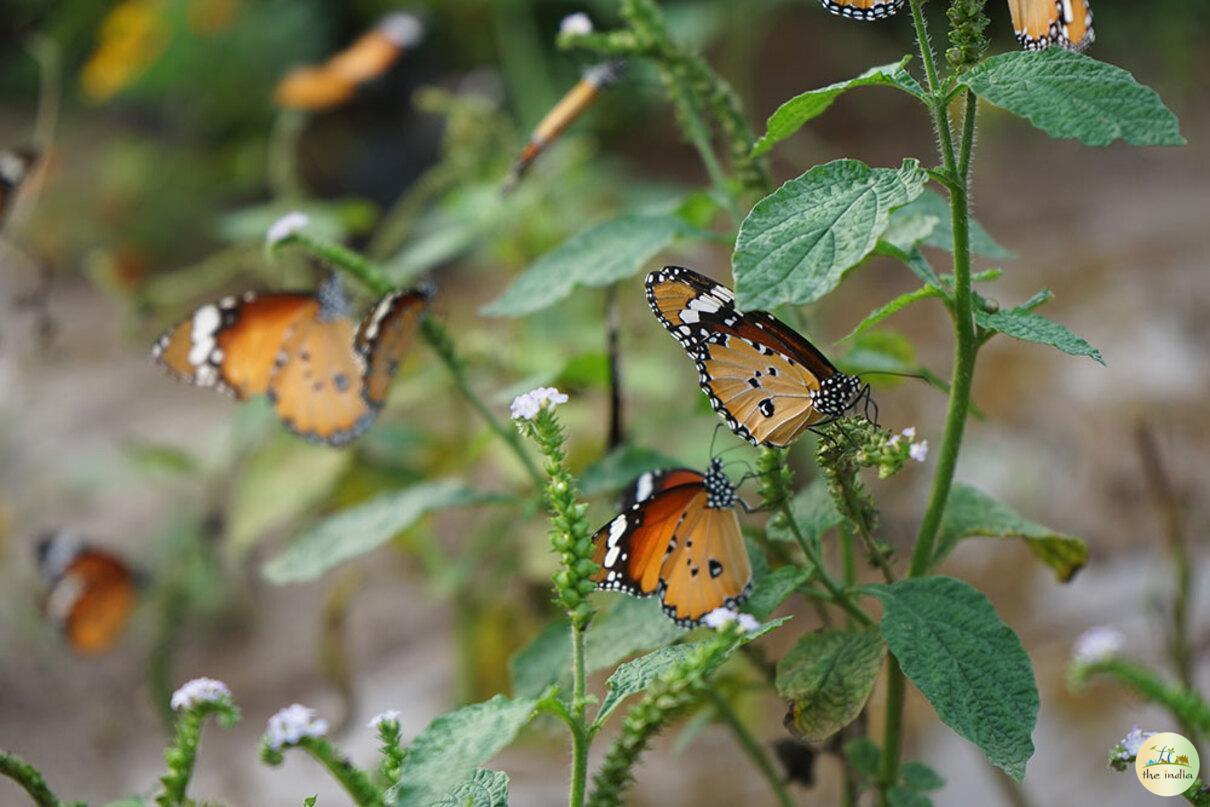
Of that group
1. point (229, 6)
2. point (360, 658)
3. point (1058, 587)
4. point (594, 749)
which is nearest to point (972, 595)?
point (594, 749)

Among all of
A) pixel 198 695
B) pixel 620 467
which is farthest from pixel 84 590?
pixel 198 695

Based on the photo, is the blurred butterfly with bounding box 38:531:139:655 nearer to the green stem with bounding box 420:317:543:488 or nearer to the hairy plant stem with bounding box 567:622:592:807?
the green stem with bounding box 420:317:543:488

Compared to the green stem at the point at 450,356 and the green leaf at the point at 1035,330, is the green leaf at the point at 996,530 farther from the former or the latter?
the green stem at the point at 450,356

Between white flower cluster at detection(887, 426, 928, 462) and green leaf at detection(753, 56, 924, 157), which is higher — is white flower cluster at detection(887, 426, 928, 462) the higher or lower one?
the lower one

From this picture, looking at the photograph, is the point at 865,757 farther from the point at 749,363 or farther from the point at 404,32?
the point at 404,32

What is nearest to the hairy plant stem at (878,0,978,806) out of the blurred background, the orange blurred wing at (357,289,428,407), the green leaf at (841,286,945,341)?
the green leaf at (841,286,945,341)

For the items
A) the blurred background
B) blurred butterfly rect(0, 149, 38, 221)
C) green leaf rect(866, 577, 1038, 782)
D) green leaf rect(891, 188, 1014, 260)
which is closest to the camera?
green leaf rect(866, 577, 1038, 782)

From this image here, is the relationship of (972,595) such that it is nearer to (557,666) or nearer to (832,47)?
(557,666)

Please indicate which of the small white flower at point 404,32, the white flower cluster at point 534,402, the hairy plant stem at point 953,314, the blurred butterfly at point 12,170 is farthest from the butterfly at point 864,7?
the small white flower at point 404,32
